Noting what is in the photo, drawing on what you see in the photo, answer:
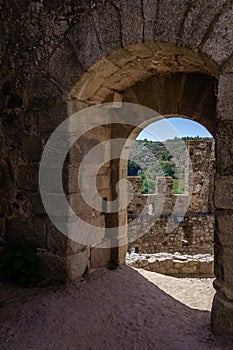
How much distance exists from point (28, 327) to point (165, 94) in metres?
2.84

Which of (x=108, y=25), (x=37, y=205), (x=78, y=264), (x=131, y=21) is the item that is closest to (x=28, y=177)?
(x=37, y=205)

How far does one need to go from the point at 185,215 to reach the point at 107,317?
808 centimetres

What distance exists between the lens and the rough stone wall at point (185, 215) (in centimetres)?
984

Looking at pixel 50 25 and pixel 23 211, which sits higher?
pixel 50 25

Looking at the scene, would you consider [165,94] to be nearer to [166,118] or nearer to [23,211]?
[166,118]

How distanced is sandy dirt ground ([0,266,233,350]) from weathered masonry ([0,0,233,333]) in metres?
0.25

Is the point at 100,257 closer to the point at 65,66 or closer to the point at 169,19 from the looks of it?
the point at 65,66

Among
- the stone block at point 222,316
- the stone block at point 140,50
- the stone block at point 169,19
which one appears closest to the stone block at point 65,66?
the stone block at point 140,50

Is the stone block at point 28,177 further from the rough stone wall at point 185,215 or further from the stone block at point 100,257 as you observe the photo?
the rough stone wall at point 185,215

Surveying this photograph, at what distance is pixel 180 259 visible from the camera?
5.64 m

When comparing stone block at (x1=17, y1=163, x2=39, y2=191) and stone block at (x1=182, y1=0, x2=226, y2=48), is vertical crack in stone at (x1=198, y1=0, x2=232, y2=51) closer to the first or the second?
stone block at (x1=182, y1=0, x2=226, y2=48)

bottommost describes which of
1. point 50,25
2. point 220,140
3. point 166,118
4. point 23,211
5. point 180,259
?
point 180,259

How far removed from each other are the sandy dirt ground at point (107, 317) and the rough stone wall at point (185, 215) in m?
6.35

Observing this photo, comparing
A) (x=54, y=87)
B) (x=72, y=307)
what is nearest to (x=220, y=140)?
(x=54, y=87)
